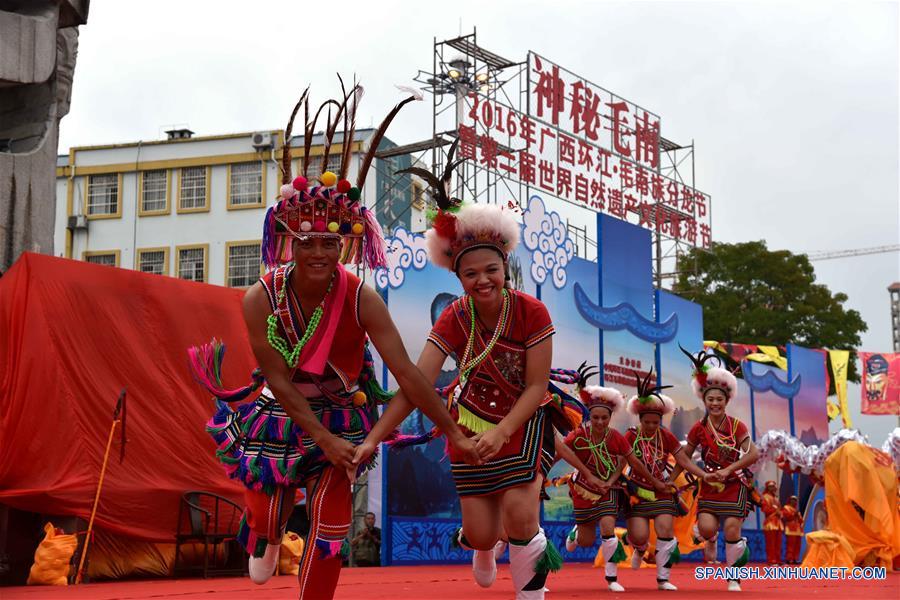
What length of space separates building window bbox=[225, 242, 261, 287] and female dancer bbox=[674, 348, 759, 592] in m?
28.7

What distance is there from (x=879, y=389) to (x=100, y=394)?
25.2 m

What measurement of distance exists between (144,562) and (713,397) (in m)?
5.84

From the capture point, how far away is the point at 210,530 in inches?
481

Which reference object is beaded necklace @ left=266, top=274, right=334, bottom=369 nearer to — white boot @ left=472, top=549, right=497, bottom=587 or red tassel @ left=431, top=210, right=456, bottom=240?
red tassel @ left=431, top=210, right=456, bottom=240

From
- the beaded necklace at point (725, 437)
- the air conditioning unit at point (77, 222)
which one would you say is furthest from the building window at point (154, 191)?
the beaded necklace at point (725, 437)

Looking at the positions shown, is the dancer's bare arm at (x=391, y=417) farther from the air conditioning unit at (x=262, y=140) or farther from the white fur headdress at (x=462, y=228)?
the air conditioning unit at (x=262, y=140)

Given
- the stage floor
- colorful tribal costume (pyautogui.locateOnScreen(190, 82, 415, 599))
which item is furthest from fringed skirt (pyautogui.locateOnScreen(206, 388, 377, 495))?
the stage floor

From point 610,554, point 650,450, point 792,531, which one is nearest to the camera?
point 610,554

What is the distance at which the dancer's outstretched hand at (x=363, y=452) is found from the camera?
4.85 meters

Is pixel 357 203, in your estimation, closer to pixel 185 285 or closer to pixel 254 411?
pixel 254 411

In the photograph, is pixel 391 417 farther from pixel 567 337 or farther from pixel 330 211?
pixel 567 337

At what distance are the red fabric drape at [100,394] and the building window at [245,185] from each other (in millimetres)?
25809

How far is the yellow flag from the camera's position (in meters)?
26.7

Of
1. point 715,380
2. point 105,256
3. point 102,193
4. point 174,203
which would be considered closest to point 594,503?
point 715,380
